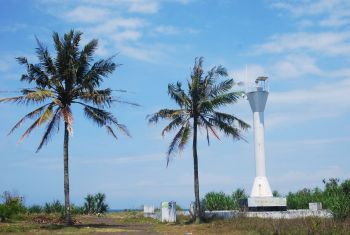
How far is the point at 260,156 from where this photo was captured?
36156 millimetres

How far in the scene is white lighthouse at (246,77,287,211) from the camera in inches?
1328

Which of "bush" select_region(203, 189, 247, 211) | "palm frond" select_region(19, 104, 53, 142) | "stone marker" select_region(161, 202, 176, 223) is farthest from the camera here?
"bush" select_region(203, 189, 247, 211)

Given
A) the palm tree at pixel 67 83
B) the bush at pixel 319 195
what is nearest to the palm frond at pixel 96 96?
the palm tree at pixel 67 83

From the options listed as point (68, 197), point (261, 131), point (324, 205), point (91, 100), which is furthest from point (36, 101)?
point (324, 205)

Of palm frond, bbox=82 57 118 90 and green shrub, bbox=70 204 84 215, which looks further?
green shrub, bbox=70 204 84 215

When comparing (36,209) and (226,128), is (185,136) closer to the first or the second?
(226,128)

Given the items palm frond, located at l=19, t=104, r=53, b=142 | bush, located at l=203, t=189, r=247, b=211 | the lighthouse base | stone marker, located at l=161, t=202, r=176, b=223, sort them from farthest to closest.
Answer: bush, located at l=203, t=189, r=247, b=211 → the lighthouse base → stone marker, located at l=161, t=202, r=176, b=223 → palm frond, located at l=19, t=104, r=53, b=142

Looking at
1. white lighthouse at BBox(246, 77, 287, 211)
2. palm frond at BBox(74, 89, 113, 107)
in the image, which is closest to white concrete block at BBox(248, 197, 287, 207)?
white lighthouse at BBox(246, 77, 287, 211)

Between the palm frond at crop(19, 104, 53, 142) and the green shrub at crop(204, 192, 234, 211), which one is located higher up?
the palm frond at crop(19, 104, 53, 142)

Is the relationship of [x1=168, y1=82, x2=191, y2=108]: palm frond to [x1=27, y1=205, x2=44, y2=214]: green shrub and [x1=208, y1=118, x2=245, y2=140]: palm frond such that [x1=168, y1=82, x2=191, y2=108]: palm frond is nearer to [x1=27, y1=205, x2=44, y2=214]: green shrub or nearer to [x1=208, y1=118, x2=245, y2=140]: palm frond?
[x1=208, y1=118, x2=245, y2=140]: palm frond

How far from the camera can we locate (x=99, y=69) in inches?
1049

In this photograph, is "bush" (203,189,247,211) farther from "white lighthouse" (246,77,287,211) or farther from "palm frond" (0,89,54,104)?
"palm frond" (0,89,54,104)

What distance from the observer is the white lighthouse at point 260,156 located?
3372 centimetres

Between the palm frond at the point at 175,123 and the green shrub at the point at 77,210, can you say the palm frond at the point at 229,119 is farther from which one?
the green shrub at the point at 77,210
